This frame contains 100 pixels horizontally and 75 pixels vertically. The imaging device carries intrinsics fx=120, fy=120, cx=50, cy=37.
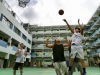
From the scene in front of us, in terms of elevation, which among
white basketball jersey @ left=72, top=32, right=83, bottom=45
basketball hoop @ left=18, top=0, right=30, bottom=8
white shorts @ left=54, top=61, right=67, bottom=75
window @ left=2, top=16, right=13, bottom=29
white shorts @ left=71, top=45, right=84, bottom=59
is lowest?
white shorts @ left=54, top=61, right=67, bottom=75

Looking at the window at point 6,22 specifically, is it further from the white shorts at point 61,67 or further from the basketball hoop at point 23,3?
the white shorts at point 61,67

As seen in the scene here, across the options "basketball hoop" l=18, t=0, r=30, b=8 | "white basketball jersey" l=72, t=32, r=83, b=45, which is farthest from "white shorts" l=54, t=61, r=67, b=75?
"basketball hoop" l=18, t=0, r=30, b=8

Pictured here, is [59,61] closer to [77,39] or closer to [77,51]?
[77,51]

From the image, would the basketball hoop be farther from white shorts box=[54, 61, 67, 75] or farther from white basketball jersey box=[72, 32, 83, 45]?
white shorts box=[54, 61, 67, 75]

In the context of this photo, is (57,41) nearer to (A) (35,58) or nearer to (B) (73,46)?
(B) (73,46)

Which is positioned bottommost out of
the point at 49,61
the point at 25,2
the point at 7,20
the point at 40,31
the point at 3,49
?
the point at 49,61

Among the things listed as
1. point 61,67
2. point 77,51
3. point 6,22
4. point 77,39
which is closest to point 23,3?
point 77,39

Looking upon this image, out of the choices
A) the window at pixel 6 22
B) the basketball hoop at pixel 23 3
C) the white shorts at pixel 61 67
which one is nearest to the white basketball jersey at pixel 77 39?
the white shorts at pixel 61 67

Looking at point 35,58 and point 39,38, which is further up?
point 39,38

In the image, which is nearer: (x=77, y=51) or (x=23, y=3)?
(x=77, y=51)

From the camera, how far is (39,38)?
40.8 m

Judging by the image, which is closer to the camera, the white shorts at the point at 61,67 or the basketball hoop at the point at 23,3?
the white shorts at the point at 61,67

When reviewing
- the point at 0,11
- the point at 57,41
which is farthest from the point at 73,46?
the point at 0,11

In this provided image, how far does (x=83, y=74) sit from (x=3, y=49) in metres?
16.6
